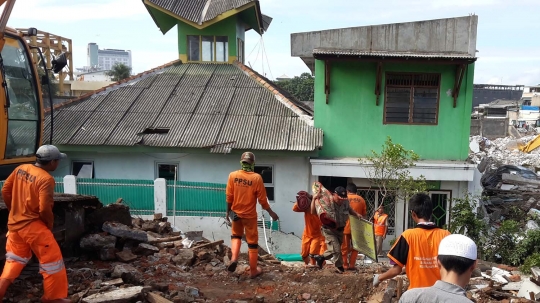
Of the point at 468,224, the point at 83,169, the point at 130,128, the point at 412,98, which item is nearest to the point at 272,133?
the point at 412,98

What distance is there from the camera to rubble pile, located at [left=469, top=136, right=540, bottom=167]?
2503 cm

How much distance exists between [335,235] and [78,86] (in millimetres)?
40683

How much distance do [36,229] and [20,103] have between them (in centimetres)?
249

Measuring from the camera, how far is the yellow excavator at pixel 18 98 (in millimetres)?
5703

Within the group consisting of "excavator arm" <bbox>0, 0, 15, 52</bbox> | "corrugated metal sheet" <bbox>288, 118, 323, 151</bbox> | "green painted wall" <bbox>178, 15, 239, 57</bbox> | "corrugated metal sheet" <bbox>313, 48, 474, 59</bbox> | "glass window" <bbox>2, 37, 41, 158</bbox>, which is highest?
"green painted wall" <bbox>178, 15, 239, 57</bbox>

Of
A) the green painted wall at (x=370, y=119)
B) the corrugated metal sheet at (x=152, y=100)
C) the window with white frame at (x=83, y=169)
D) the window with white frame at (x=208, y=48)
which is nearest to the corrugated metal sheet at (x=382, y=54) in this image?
Result: the green painted wall at (x=370, y=119)

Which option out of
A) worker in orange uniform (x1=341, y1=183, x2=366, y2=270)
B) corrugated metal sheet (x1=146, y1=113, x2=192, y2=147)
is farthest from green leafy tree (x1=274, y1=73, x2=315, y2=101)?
worker in orange uniform (x1=341, y1=183, x2=366, y2=270)

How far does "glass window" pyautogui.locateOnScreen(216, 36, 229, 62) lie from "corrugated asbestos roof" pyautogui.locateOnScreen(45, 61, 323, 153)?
3.84 feet

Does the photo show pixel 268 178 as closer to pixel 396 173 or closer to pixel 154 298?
pixel 396 173

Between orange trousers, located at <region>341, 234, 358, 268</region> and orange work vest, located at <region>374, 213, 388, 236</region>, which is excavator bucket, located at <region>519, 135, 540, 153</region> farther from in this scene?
orange trousers, located at <region>341, 234, 358, 268</region>

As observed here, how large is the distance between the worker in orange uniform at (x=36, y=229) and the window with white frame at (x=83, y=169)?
28.8ft

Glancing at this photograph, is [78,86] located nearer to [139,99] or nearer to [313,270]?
[139,99]

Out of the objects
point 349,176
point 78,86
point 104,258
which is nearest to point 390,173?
point 349,176

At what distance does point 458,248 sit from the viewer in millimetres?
2385
